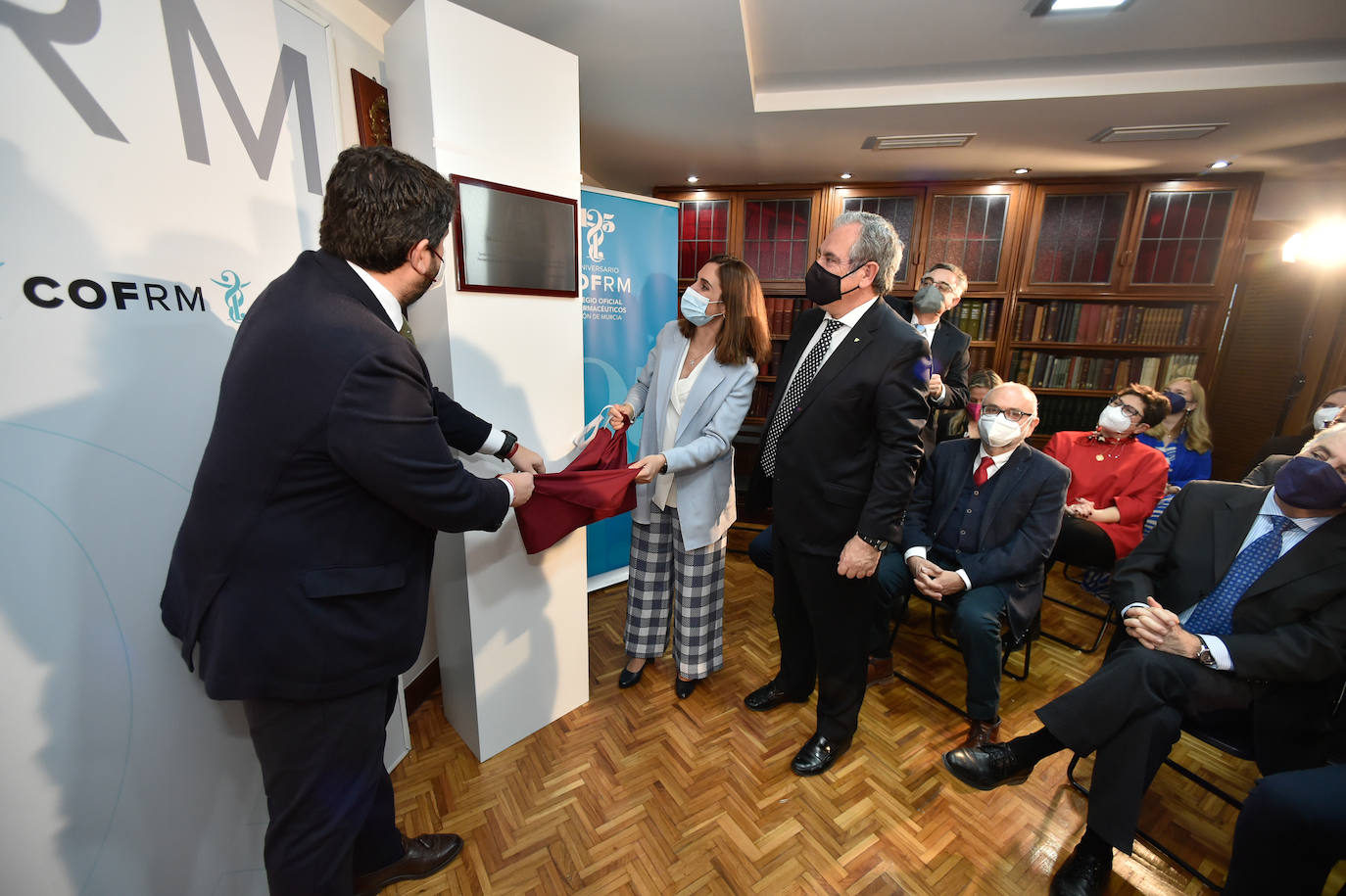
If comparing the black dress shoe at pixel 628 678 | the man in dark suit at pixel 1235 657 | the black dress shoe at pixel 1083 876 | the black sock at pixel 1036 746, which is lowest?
the black dress shoe at pixel 628 678

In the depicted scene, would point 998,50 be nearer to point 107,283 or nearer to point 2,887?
point 107,283

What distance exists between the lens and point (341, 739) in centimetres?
108

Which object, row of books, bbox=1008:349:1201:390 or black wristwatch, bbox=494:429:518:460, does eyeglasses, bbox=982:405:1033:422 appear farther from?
row of books, bbox=1008:349:1201:390

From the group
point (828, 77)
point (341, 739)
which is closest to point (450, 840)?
point (341, 739)

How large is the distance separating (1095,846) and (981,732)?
1.53 ft

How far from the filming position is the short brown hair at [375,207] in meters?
1.02

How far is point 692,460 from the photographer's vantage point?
1.86 meters

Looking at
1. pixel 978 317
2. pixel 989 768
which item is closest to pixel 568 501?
pixel 989 768

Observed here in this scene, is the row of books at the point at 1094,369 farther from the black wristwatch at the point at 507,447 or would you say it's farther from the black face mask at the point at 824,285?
the black wristwatch at the point at 507,447

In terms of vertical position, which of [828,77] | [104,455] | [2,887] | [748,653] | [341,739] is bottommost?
[748,653]

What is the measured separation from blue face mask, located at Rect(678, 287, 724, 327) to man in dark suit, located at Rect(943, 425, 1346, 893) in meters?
1.68

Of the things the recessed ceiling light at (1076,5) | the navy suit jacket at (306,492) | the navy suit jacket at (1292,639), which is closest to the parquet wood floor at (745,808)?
the navy suit jacket at (1292,639)

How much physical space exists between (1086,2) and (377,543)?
3.37 m

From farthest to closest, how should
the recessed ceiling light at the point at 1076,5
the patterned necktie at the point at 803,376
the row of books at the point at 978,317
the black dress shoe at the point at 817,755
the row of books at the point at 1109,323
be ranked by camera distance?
1. the row of books at the point at 978,317
2. the row of books at the point at 1109,323
3. the recessed ceiling light at the point at 1076,5
4. the black dress shoe at the point at 817,755
5. the patterned necktie at the point at 803,376
